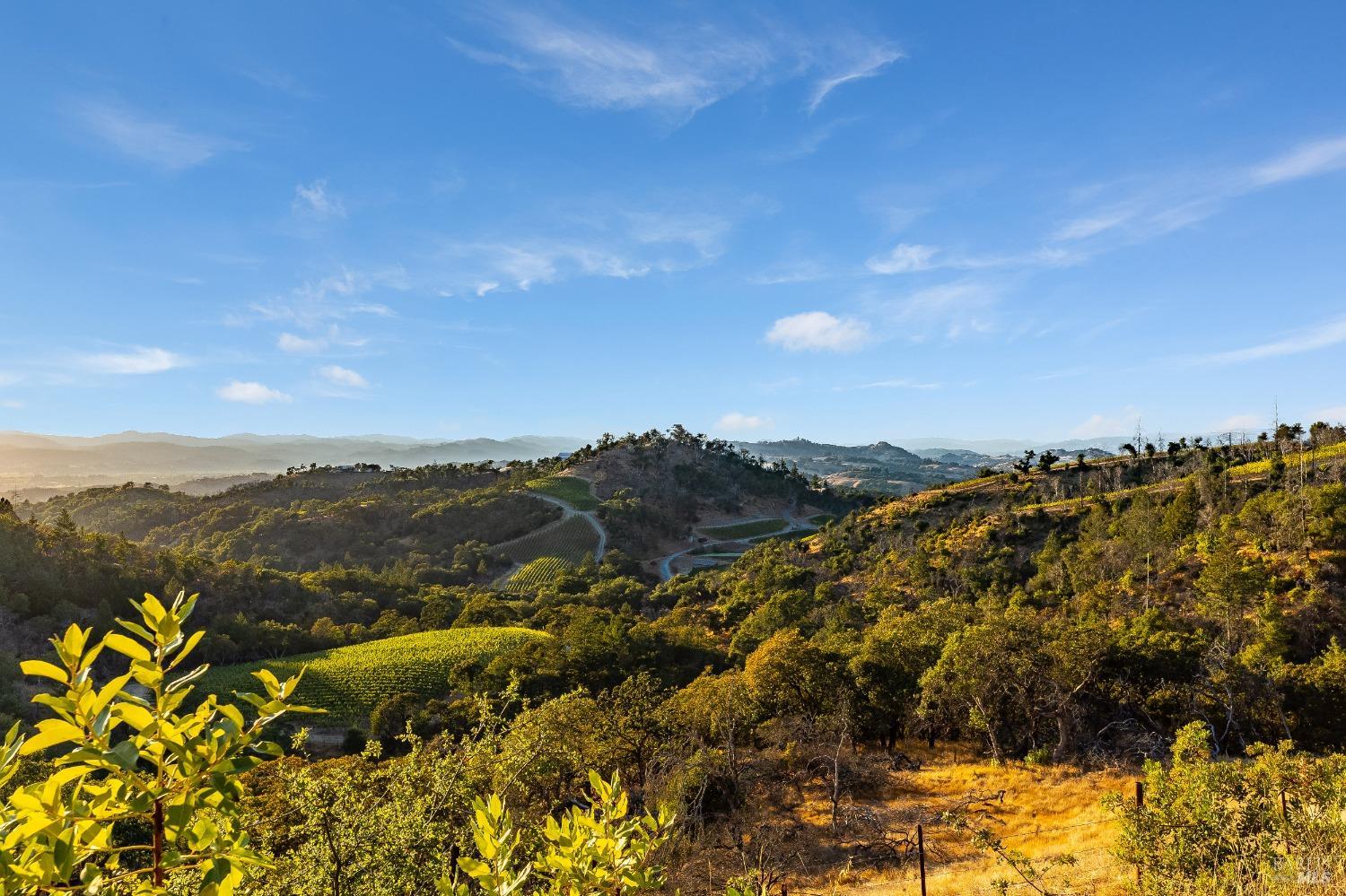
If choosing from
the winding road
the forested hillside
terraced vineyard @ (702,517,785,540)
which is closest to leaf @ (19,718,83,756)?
the forested hillside

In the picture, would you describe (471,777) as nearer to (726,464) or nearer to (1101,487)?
(1101,487)

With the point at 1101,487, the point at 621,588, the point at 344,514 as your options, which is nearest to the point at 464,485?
the point at 344,514

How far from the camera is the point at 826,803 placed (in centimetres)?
2373

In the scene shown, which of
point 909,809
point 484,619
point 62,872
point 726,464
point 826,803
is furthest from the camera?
point 726,464

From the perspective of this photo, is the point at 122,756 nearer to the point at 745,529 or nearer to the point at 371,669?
the point at 371,669

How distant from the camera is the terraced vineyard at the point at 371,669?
42719 millimetres

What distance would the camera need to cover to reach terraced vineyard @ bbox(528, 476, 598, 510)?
140 meters

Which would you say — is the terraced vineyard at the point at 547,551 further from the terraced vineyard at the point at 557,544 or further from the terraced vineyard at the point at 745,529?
the terraced vineyard at the point at 745,529

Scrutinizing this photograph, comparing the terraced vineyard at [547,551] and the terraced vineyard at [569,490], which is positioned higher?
the terraced vineyard at [569,490]

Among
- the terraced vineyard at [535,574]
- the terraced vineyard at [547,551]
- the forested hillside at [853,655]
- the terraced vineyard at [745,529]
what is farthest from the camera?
the terraced vineyard at [745,529]

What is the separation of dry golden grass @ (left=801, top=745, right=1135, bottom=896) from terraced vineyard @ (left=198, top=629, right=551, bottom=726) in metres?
32.8

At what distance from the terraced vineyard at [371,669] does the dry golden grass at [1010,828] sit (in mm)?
32826

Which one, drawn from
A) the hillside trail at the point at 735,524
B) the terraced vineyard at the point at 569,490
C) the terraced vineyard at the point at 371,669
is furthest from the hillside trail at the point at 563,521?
the terraced vineyard at the point at 371,669

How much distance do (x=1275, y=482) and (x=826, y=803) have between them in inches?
2019
